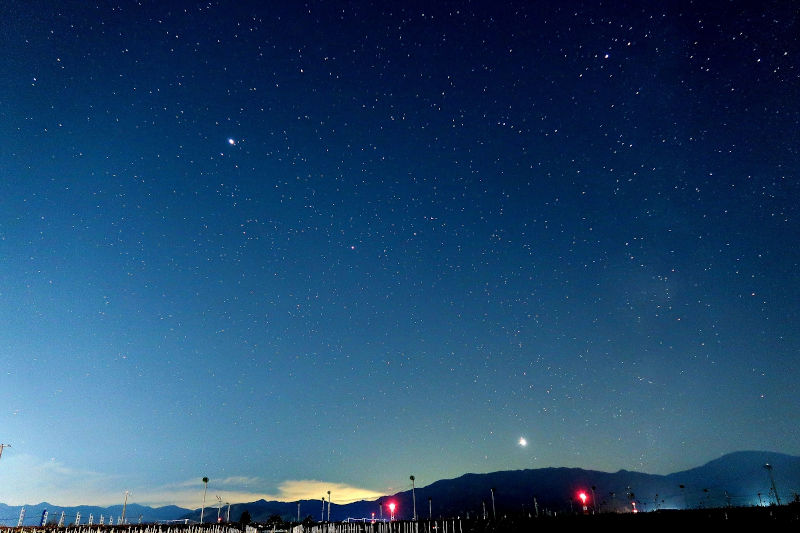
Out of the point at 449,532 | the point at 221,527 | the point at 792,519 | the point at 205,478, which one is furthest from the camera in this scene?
the point at 205,478

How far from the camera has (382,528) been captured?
73.0 metres

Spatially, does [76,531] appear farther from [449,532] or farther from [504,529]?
[504,529]

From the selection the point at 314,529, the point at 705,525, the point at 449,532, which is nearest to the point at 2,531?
the point at 314,529

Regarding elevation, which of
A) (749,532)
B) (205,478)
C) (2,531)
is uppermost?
(205,478)

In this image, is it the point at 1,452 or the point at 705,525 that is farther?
the point at 1,452

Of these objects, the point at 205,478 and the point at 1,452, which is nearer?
the point at 1,452

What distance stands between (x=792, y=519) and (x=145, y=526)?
84176 mm

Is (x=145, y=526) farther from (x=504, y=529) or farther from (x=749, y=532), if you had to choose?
(x=749, y=532)

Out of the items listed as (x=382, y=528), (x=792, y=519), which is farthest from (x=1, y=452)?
(x=792, y=519)

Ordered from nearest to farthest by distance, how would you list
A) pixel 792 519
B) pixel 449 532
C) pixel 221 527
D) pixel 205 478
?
1. pixel 792 519
2. pixel 221 527
3. pixel 449 532
4. pixel 205 478

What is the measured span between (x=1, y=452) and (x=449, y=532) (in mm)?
61943

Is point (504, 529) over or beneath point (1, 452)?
beneath

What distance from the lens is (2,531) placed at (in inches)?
2360

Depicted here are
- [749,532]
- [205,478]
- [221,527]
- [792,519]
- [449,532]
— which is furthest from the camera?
[205,478]
